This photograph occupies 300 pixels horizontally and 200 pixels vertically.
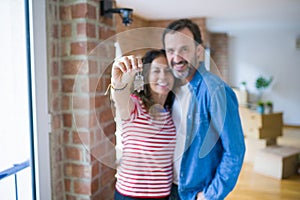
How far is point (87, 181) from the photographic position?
2.87 ft

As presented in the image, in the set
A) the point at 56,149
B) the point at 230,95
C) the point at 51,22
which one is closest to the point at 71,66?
the point at 51,22

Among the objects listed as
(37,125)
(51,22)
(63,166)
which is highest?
(51,22)

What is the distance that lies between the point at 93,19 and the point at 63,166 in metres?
0.51

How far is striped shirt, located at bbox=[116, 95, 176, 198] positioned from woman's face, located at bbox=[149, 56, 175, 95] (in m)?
0.04

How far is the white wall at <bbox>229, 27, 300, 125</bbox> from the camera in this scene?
15.2 feet

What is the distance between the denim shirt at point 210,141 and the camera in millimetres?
A: 557

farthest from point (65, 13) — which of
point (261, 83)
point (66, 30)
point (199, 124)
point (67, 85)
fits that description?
point (261, 83)

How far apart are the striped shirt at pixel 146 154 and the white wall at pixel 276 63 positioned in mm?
4142

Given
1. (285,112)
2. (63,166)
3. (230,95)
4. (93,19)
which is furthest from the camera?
(285,112)

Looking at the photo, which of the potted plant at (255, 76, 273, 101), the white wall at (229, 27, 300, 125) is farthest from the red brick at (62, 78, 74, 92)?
the potted plant at (255, 76, 273, 101)

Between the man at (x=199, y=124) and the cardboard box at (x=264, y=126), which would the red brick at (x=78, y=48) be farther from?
the cardboard box at (x=264, y=126)

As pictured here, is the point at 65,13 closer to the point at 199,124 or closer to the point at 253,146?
the point at 199,124

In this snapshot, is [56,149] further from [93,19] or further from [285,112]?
[285,112]

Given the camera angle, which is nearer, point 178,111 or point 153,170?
point 178,111
